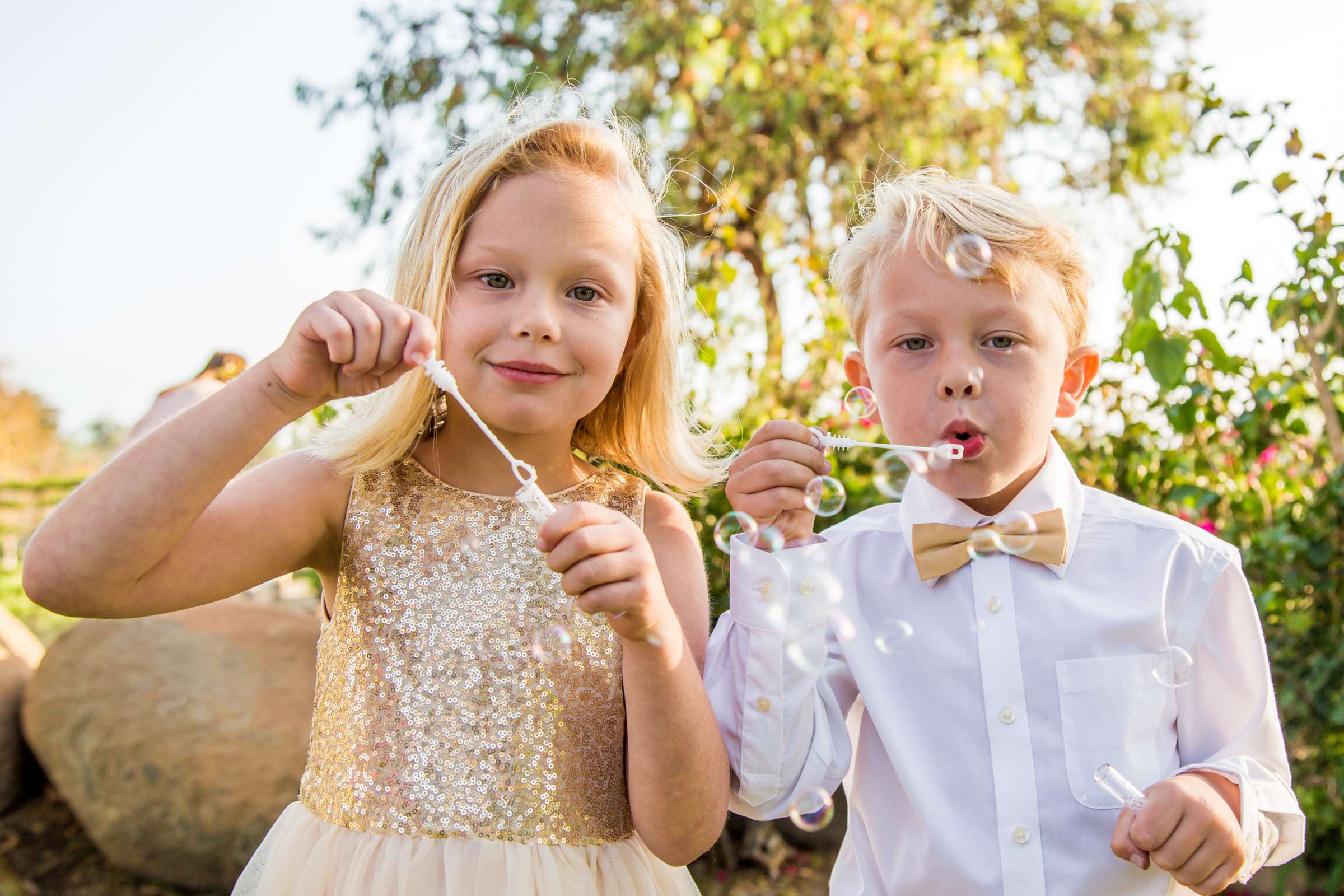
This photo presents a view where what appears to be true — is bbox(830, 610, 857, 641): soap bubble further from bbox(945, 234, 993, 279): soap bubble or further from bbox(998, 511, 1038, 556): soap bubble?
bbox(945, 234, 993, 279): soap bubble

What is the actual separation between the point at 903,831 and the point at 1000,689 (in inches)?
11.4

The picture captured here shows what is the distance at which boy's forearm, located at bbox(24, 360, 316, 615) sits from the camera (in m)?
1.37

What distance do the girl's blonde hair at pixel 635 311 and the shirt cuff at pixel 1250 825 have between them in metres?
0.98

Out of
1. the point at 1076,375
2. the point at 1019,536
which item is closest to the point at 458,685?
the point at 1019,536

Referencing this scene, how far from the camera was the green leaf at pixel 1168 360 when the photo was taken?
2.63m

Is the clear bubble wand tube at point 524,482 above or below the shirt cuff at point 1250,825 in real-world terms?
above

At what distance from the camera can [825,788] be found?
1655 mm

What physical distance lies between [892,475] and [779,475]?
1.16ft

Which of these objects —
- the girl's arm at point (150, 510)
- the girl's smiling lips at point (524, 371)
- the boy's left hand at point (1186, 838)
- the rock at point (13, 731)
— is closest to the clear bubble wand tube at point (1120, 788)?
the boy's left hand at point (1186, 838)

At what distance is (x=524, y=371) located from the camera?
1.62 meters

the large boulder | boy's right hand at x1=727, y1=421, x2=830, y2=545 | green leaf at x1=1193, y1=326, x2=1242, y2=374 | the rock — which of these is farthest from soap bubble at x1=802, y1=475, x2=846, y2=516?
the rock

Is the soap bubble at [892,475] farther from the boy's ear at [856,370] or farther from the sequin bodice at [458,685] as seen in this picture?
the sequin bodice at [458,685]

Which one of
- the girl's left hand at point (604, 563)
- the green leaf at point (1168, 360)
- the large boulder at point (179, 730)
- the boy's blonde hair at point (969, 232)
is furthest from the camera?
the large boulder at point (179, 730)

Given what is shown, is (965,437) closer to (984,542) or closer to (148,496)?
(984,542)
